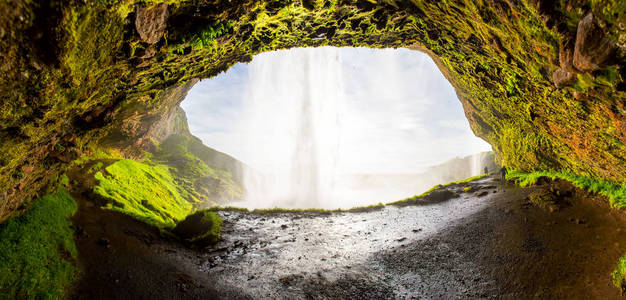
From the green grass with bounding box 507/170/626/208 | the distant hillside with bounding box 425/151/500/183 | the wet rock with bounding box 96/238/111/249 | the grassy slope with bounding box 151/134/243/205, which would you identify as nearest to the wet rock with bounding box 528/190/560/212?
the green grass with bounding box 507/170/626/208

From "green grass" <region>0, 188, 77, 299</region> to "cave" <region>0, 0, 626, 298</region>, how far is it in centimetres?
3

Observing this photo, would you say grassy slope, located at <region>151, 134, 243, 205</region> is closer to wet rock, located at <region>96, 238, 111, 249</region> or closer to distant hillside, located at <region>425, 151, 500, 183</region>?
wet rock, located at <region>96, 238, 111, 249</region>

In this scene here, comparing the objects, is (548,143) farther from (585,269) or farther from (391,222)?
Result: (391,222)

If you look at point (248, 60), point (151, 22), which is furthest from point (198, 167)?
point (151, 22)

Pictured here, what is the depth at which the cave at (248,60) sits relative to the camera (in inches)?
111

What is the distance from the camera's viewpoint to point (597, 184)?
8.33 metres

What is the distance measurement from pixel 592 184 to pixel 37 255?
53.8 ft

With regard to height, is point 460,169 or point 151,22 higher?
point 151,22

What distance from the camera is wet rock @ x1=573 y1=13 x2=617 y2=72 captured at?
2.64 metres

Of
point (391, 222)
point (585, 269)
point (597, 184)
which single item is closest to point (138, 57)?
point (585, 269)

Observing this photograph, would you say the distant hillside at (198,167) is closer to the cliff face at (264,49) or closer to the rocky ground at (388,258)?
the rocky ground at (388,258)

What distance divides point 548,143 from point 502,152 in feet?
21.4

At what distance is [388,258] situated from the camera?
824 cm

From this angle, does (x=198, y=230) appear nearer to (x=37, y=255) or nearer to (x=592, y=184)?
(x=37, y=255)
